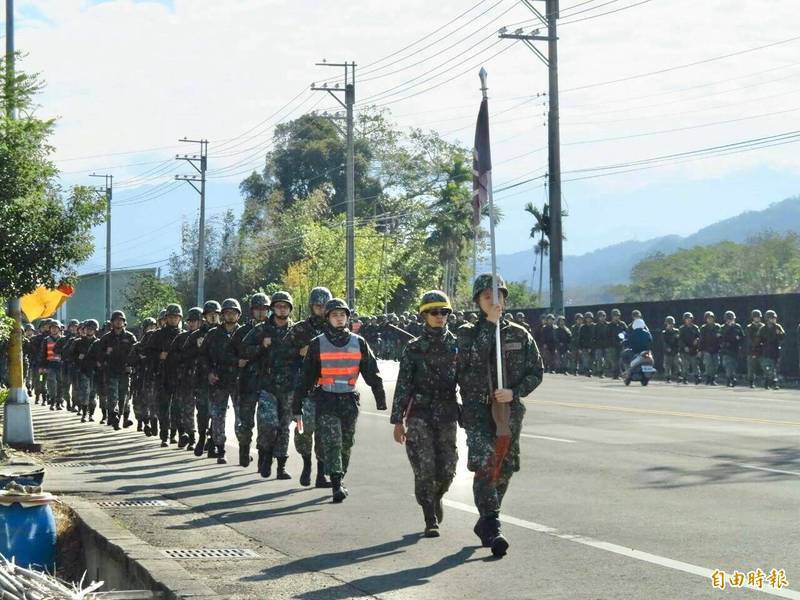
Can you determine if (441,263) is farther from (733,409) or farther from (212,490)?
(212,490)

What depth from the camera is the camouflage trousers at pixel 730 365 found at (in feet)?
110

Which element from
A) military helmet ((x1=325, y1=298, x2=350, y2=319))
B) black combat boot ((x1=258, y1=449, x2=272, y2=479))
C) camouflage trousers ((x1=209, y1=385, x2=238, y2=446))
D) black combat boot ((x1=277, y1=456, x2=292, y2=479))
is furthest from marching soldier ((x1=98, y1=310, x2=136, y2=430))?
military helmet ((x1=325, y1=298, x2=350, y2=319))

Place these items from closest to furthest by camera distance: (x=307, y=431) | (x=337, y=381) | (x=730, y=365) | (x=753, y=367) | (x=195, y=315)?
(x=337, y=381) → (x=307, y=431) → (x=195, y=315) → (x=753, y=367) → (x=730, y=365)

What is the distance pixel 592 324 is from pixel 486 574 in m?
31.9

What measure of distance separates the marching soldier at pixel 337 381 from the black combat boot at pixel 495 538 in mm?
3322

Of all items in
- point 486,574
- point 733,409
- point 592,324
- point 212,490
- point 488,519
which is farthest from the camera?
point 592,324

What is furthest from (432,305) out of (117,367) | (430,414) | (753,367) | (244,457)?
(753,367)

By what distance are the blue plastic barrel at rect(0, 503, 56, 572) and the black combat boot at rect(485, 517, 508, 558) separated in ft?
10.5

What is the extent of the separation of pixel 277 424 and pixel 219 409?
97.6 inches

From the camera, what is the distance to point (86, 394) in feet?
87.1

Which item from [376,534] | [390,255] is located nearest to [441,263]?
[390,255]

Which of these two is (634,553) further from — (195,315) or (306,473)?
(195,315)

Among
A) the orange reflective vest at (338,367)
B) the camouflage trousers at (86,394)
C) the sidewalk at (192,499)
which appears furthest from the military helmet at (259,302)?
the camouflage trousers at (86,394)

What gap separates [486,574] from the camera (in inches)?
340
